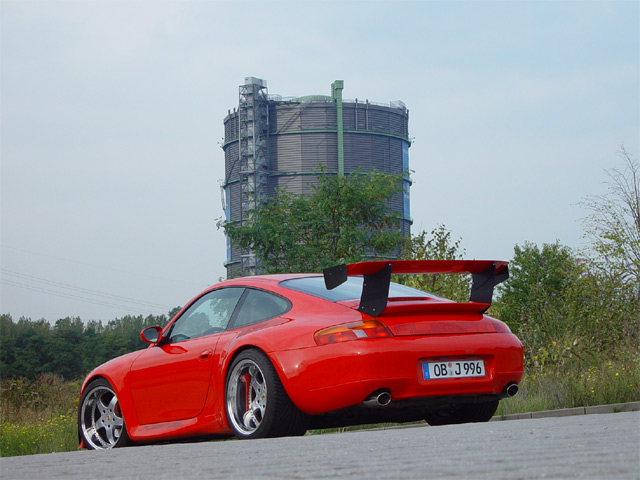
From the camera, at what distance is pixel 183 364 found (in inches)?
274

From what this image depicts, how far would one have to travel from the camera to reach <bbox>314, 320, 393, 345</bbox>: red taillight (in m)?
5.95

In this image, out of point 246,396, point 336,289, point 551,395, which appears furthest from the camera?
point 551,395

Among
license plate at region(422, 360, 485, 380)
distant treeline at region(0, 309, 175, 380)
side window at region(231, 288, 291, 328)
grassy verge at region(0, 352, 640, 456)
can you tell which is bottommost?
distant treeline at region(0, 309, 175, 380)

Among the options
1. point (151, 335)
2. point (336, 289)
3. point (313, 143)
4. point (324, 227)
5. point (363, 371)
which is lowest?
point (363, 371)

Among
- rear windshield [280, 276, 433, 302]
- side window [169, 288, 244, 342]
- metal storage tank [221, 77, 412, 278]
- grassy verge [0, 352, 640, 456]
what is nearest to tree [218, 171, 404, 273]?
grassy verge [0, 352, 640, 456]

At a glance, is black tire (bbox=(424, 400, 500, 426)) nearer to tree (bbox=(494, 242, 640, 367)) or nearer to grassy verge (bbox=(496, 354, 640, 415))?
grassy verge (bbox=(496, 354, 640, 415))

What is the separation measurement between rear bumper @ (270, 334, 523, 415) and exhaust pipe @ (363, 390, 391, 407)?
0.04 meters

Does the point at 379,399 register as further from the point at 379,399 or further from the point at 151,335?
the point at 151,335

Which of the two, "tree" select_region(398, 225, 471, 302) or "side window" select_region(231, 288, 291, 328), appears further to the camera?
"tree" select_region(398, 225, 471, 302)

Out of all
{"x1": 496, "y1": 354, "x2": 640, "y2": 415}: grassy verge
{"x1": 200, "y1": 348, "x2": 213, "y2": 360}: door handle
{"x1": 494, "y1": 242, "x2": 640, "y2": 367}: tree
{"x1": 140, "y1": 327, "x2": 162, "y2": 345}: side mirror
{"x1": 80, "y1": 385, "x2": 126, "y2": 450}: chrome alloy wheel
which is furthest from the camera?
{"x1": 494, "y1": 242, "x2": 640, "y2": 367}: tree

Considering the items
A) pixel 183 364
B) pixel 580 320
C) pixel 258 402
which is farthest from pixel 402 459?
pixel 580 320

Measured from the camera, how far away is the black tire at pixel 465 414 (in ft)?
22.3

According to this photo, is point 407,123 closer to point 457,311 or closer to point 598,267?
point 598,267

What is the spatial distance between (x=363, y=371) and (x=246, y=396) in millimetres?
964
